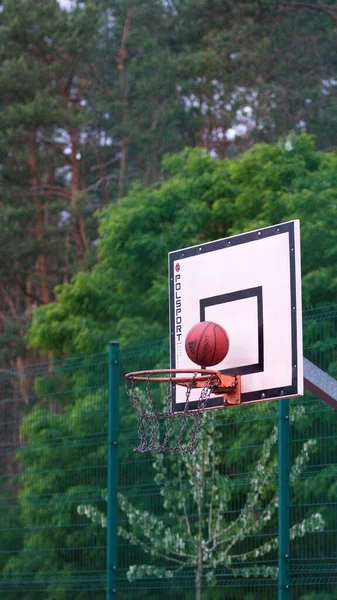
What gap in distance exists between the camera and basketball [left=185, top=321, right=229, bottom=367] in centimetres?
533

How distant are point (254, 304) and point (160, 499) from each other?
3086mm

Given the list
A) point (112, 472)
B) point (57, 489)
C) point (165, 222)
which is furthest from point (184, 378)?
point (165, 222)

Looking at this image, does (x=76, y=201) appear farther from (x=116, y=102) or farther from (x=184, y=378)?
(x=184, y=378)

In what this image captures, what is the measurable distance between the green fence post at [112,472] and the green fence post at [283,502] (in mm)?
1567

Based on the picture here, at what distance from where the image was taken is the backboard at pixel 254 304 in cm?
525

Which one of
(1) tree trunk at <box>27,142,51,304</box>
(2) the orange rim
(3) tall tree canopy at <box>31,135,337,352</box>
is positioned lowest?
(2) the orange rim

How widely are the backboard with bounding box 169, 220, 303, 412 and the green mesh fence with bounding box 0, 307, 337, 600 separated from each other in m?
1.12

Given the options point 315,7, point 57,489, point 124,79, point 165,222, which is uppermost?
point 315,7

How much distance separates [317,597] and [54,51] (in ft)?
68.1

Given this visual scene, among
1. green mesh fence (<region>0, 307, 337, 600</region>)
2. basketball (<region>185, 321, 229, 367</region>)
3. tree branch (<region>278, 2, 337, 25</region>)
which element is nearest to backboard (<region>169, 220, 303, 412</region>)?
basketball (<region>185, 321, 229, 367</region>)

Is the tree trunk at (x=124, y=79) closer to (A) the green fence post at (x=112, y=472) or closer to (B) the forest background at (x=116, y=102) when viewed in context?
(B) the forest background at (x=116, y=102)

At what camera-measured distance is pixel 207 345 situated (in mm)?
5328

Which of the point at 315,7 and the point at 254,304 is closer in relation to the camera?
the point at 254,304

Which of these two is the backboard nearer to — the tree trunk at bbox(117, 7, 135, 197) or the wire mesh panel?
the wire mesh panel
